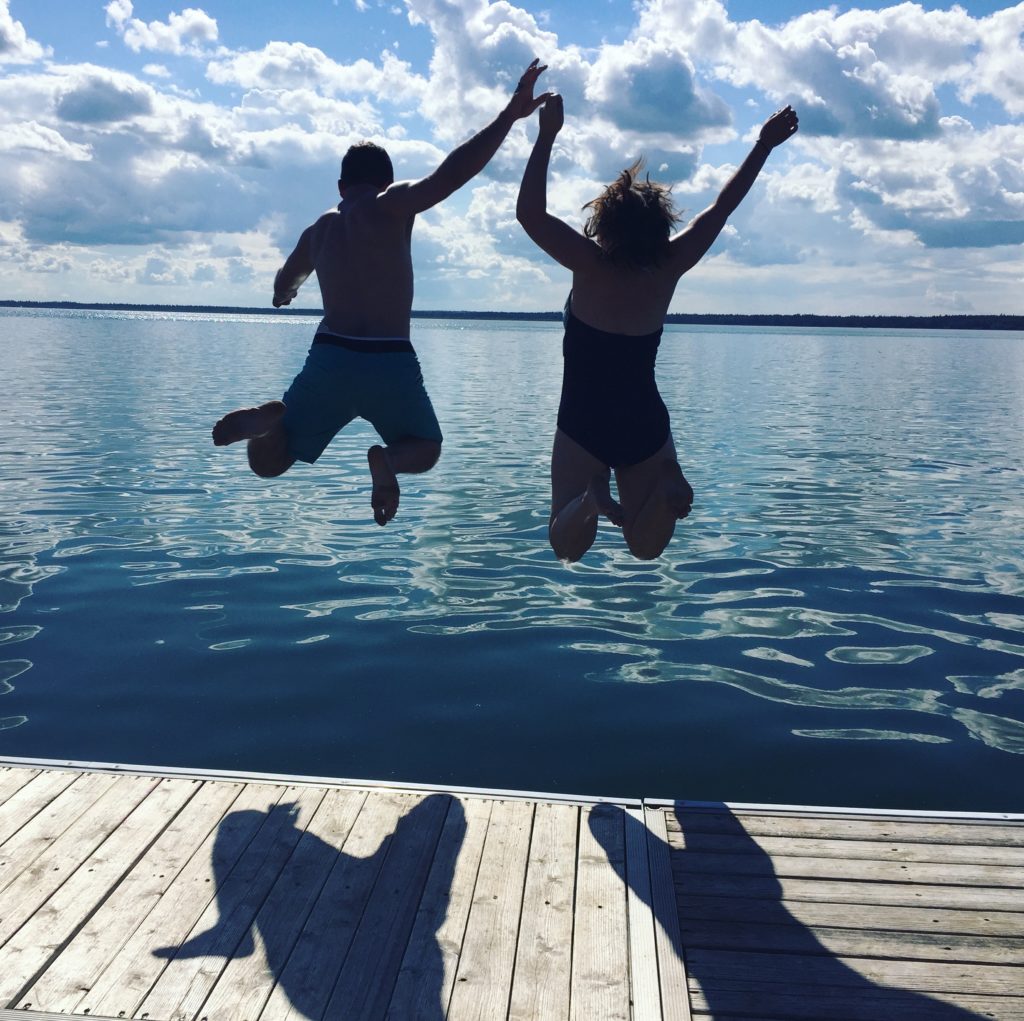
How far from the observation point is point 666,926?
16.2 ft

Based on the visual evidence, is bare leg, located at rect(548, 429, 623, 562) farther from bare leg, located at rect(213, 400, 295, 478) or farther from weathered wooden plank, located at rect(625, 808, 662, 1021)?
bare leg, located at rect(213, 400, 295, 478)

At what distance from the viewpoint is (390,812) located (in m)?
6.02

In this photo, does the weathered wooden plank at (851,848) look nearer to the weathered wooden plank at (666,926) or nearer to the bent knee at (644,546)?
the weathered wooden plank at (666,926)

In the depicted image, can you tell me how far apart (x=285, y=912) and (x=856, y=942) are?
261 cm

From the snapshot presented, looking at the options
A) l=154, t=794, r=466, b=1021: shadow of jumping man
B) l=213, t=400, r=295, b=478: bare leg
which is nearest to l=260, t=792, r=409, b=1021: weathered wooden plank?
l=154, t=794, r=466, b=1021: shadow of jumping man

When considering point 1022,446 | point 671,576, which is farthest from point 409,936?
point 1022,446

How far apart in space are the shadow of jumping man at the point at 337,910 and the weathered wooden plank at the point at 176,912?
20 mm

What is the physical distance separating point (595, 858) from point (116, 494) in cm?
A: 1461

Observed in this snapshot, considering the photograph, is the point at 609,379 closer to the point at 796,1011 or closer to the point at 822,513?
the point at 796,1011

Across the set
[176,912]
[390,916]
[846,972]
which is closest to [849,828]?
[846,972]

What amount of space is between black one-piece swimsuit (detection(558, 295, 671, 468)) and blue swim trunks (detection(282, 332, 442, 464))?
90 centimetres

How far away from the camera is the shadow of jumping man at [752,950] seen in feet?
14.4

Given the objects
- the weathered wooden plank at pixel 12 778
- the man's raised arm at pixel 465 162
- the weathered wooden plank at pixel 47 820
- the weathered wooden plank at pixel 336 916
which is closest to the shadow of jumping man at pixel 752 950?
the weathered wooden plank at pixel 336 916

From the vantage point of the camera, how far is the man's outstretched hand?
5.72m
